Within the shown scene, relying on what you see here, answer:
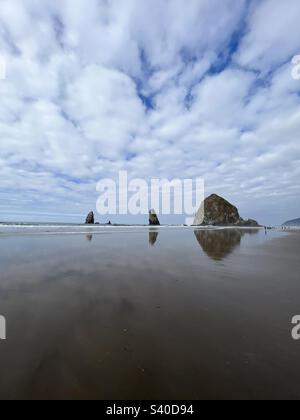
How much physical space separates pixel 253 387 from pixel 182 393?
730mm

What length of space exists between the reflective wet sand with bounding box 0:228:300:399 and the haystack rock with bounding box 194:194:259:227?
306ft

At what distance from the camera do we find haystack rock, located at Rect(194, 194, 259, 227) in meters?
95.0

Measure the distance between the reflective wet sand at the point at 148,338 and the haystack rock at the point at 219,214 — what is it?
93.3 metres

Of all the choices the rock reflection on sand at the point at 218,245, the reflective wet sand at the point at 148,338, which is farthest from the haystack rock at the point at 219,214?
the reflective wet sand at the point at 148,338

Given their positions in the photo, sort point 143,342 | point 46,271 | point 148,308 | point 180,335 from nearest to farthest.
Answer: point 143,342
point 180,335
point 148,308
point 46,271

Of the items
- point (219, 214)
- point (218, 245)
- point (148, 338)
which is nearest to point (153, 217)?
point (219, 214)

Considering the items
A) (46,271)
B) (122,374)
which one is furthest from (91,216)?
(122,374)

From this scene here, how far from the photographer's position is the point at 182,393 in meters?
2.00

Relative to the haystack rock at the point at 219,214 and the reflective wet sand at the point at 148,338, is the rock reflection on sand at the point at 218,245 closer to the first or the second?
the reflective wet sand at the point at 148,338

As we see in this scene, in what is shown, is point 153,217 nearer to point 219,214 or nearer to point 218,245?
point 219,214

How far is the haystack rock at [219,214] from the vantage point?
95.0m

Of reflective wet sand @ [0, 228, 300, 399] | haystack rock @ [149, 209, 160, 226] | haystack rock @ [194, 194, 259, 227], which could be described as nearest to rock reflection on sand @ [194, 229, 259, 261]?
reflective wet sand @ [0, 228, 300, 399]

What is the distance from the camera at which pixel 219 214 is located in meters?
95.1
